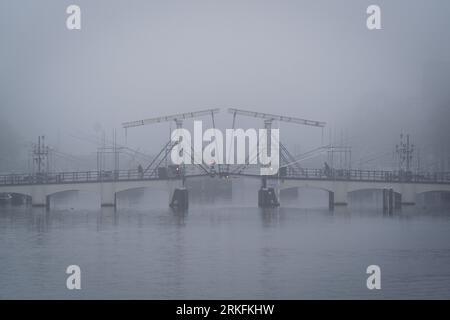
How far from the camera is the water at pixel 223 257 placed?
22844mm

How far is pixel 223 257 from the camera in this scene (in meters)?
29.9

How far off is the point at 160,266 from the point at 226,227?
1608 centimetres

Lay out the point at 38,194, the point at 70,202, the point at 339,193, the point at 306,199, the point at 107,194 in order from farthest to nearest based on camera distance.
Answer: the point at 306,199 < the point at 70,202 < the point at 339,193 < the point at 107,194 < the point at 38,194

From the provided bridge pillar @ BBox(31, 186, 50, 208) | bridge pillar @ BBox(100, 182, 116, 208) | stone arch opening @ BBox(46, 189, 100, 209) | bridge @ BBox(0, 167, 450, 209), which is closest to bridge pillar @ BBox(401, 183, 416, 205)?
bridge @ BBox(0, 167, 450, 209)

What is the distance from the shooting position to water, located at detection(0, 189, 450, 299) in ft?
74.9

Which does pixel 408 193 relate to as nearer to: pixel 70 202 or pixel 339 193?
pixel 339 193

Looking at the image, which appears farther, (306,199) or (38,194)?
(306,199)

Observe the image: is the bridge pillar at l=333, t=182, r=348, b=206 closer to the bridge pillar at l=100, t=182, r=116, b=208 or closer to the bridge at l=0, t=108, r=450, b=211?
the bridge at l=0, t=108, r=450, b=211

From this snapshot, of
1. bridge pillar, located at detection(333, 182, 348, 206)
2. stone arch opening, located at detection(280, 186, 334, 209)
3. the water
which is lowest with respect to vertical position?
stone arch opening, located at detection(280, 186, 334, 209)

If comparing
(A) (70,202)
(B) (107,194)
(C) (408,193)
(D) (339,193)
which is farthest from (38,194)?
(C) (408,193)

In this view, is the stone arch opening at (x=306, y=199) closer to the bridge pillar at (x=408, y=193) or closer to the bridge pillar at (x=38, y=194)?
the bridge pillar at (x=408, y=193)

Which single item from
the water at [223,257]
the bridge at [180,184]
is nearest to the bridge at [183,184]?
the bridge at [180,184]
